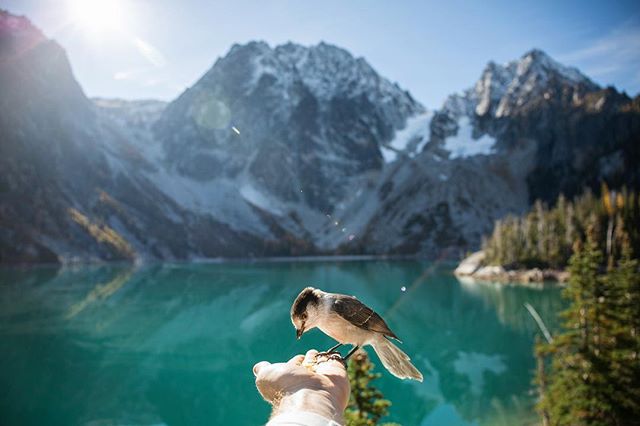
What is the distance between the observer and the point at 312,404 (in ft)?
10.6

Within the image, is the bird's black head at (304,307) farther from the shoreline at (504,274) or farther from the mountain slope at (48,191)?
the mountain slope at (48,191)

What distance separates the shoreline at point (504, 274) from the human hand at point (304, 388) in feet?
290

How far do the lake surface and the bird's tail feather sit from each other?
23.2 metres

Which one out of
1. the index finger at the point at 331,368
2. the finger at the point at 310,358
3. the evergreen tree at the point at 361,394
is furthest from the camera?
the evergreen tree at the point at 361,394

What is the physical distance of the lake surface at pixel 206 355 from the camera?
1086 inches

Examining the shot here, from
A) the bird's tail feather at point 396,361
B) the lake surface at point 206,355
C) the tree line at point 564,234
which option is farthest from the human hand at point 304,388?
the tree line at point 564,234

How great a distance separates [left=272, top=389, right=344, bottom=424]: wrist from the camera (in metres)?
3.17

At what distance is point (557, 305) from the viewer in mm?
59812

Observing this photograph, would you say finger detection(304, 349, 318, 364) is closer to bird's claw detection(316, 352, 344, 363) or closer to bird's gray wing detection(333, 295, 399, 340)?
bird's claw detection(316, 352, 344, 363)

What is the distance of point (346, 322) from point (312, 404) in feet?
4.40

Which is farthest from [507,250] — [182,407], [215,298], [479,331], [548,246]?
[182,407]

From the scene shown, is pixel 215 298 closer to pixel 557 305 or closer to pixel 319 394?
pixel 557 305

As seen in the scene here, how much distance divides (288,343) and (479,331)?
25.8m

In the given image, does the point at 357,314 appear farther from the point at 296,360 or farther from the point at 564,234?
the point at 564,234
